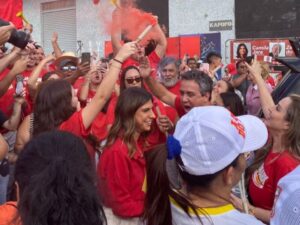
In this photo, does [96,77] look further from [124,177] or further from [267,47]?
[267,47]

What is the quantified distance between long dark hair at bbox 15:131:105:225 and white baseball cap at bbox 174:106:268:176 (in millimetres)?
427

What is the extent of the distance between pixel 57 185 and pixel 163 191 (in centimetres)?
71

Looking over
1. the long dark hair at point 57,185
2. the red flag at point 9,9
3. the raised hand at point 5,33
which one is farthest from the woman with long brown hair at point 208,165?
the red flag at point 9,9

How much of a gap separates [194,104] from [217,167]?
264cm

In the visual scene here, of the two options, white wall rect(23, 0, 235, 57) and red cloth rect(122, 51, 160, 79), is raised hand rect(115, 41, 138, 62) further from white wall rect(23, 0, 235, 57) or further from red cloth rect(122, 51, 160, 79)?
white wall rect(23, 0, 235, 57)

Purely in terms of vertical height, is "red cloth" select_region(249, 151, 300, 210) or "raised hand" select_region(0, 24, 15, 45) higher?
"raised hand" select_region(0, 24, 15, 45)

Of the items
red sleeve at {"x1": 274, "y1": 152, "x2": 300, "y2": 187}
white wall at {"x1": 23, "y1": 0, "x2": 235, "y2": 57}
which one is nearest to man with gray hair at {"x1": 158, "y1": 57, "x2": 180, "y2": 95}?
red sleeve at {"x1": 274, "y1": 152, "x2": 300, "y2": 187}

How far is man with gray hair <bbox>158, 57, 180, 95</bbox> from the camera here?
6578 millimetres

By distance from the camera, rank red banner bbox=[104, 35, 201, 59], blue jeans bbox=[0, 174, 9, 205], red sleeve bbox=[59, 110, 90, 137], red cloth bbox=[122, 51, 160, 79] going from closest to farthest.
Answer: red sleeve bbox=[59, 110, 90, 137]
blue jeans bbox=[0, 174, 9, 205]
red cloth bbox=[122, 51, 160, 79]
red banner bbox=[104, 35, 201, 59]

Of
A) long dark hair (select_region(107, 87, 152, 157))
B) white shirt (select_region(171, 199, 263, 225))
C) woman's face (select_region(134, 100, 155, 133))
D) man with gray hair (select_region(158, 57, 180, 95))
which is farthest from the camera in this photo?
man with gray hair (select_region(158, 57, 180, 95))

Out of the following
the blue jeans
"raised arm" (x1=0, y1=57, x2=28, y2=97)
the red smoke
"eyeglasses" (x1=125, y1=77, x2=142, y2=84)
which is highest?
the red smoke

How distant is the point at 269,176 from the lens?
3420mm

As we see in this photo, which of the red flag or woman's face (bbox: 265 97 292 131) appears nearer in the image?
woman's face (bbox: 265 97 292 131)

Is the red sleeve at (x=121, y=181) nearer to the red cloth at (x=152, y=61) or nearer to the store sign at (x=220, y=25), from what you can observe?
the red cloth at (x=152, y=61)
